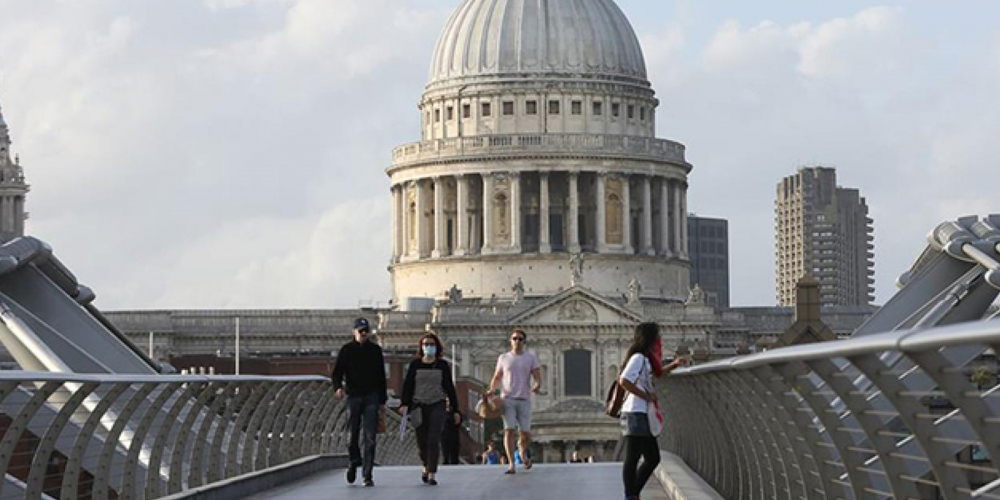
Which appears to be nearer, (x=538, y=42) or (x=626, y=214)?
(x=626, y=214)

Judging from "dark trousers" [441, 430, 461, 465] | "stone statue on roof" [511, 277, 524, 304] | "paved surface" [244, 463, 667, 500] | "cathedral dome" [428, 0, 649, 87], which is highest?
"cathedral dome" [428, 0, 649, 87]

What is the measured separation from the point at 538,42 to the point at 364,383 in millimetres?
139835

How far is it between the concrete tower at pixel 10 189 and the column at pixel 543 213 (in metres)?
43.2

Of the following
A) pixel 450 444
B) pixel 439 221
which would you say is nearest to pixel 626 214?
pixel 439 221

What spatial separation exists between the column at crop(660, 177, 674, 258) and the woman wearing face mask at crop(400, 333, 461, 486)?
140 metres

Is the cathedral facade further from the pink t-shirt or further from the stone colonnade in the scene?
the pink t-shirt

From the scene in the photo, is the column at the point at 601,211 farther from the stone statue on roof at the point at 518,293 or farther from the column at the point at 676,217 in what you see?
the stone statue on roof at the point at 518,293

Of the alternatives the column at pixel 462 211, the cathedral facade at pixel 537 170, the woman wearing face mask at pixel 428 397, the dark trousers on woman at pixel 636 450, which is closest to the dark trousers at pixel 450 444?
the woman wearing face mask at pixel 428 397

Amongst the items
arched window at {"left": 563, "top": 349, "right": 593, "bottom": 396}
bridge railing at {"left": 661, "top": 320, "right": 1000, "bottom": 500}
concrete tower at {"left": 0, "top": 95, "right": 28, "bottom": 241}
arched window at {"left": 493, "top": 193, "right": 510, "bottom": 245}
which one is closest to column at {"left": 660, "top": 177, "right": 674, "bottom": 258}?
arched window at {"left": 493, "top": 193, "right": 510, "bottom": 245}

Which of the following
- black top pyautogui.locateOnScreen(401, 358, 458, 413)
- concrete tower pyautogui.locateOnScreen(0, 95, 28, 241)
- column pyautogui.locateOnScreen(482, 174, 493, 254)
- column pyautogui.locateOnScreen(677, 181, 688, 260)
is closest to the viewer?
black top pyautogui.locateOnScreen(401, 358, 458, 413)

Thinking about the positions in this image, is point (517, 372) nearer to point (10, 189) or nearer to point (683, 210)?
point (683, 210)

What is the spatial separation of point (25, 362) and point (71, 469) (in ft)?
45.5

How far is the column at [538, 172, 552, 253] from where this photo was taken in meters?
165

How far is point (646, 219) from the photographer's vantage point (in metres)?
168
